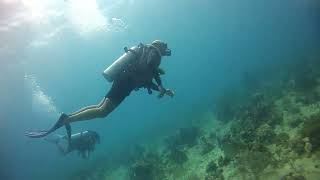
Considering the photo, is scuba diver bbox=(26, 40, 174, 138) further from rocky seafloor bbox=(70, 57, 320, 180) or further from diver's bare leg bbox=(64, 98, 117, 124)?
rocky seafloor bbox=(70, 57, 320, 180)

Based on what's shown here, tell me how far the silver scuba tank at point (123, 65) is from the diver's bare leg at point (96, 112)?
649mm

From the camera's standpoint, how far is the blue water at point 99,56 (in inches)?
Result: 1398

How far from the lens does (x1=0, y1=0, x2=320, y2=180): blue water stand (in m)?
35.5

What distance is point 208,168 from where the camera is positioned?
42.2ft

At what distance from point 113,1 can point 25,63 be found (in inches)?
520

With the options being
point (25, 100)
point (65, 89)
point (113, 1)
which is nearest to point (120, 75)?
point (113, 1)

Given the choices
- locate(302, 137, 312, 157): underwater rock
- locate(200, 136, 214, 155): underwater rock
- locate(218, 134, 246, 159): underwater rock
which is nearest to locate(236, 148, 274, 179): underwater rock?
locate(302, 137, 312, 157): underwater rock

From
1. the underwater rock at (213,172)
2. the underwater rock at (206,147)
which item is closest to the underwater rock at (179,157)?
the underwater rock at (206,147)

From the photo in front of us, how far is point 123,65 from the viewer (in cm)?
920

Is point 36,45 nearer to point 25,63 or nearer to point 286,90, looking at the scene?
point 25,63

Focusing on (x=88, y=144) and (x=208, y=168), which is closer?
(x=208, y=168)

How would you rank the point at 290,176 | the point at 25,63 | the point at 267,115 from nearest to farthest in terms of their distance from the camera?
the point at 290,176 → the point at 267,115 → the point at 25,63

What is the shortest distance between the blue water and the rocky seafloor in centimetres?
609

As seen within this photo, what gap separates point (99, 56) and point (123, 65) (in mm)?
83650
